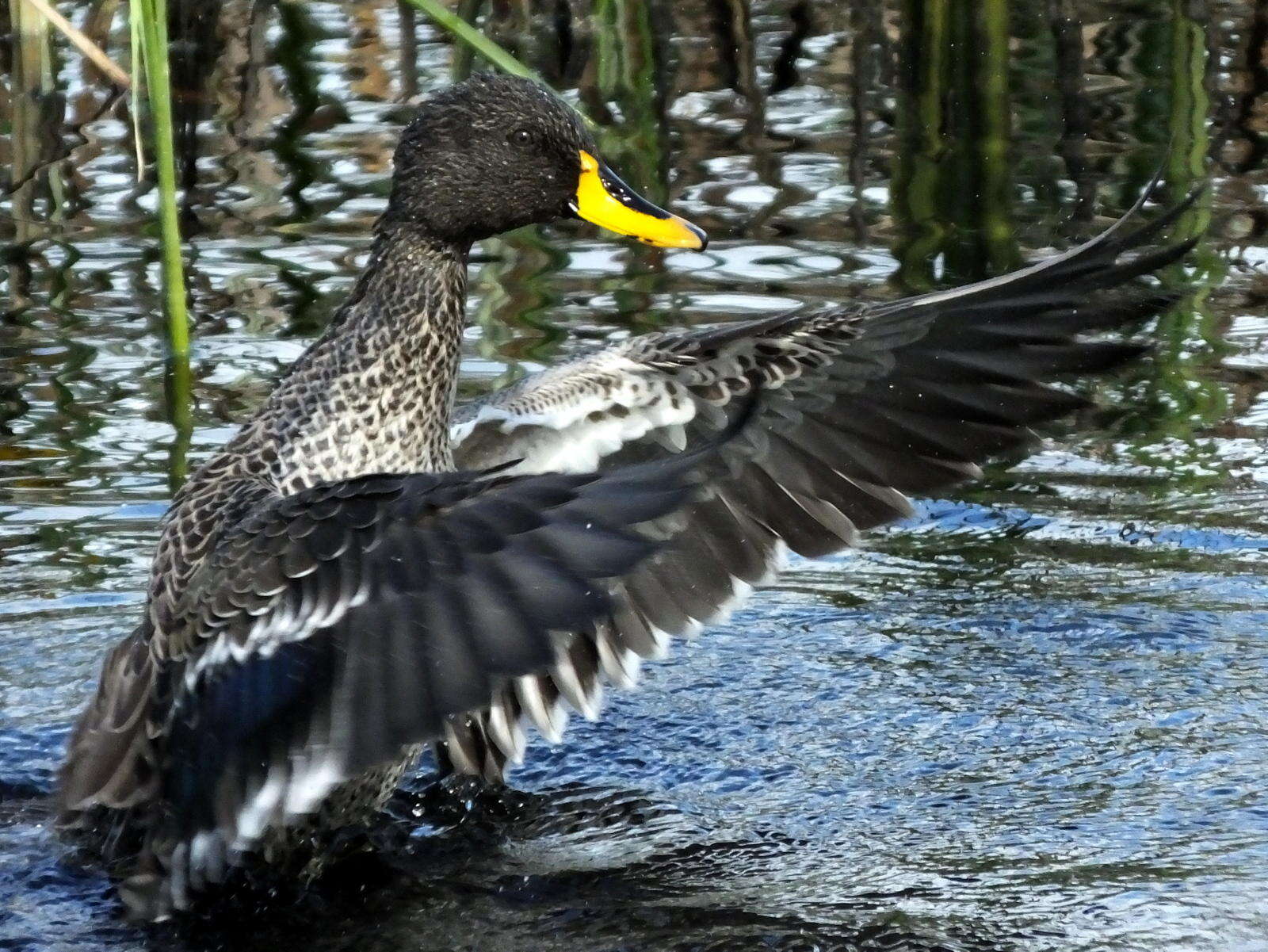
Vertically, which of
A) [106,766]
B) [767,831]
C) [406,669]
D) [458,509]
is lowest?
[767,831]

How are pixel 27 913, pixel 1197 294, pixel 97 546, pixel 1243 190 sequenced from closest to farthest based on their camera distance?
pixel 27 913, pixel 97 546, pixel 1197 294, pixel 1243 190

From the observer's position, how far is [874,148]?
1055 centimetres

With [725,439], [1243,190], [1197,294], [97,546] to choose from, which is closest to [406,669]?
[725,439]

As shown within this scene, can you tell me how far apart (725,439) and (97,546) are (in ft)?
10.8

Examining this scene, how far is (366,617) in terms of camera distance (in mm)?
3975

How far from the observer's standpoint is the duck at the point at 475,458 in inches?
165

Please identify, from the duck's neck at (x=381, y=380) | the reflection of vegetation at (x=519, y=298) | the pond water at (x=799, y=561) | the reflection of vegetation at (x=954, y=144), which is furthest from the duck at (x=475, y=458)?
the reflection of vegetation at (x=954, y=144)

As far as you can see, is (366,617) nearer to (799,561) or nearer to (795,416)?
(795,416)

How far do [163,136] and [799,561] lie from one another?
99.3 inches

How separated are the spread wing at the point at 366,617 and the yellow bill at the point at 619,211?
147 centimetres

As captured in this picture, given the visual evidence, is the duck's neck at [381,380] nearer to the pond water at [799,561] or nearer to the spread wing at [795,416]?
the spread wing at [795,416]

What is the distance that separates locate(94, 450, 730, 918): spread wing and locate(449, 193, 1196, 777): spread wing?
1136mm

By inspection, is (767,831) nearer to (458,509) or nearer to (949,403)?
(949,403)

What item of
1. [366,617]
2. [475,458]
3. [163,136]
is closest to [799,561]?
[475,458]
